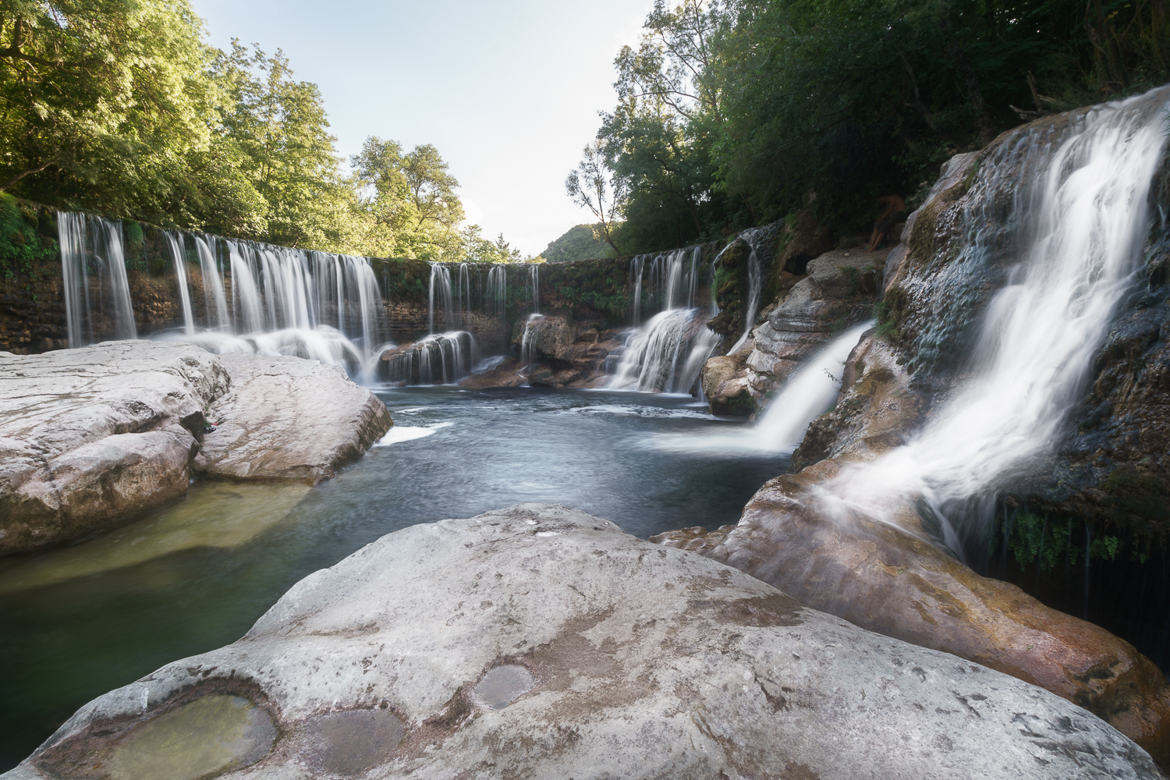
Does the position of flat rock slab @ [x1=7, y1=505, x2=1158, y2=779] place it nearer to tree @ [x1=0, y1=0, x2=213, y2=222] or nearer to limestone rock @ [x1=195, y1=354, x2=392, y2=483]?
limestone rock @ [x1=195, y1=354, x2=392, y2=483]

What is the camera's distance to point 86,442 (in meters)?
3.81

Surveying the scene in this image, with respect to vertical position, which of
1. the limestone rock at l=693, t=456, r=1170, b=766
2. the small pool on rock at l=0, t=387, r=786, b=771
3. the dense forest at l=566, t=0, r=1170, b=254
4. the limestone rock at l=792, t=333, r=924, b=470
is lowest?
the small pool on rock at l=0, t=387, r=786, b=771

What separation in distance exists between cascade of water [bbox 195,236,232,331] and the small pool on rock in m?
8.96

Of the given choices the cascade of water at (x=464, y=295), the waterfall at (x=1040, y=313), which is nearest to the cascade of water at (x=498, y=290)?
the cascade of water at (x=464, y=295)

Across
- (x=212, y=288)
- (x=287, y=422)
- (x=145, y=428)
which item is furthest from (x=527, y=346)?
(x=145, y=428)

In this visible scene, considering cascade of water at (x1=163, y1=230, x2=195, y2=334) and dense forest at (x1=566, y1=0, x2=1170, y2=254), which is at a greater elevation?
dense forest at (x1=566, y1=0, x2=1170, y2=254)

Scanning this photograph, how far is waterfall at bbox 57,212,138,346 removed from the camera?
1048 cm

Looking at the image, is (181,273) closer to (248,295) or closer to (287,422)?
(248,295)

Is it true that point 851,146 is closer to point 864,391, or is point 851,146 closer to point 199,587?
point 864,391

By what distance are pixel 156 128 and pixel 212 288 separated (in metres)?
3.96

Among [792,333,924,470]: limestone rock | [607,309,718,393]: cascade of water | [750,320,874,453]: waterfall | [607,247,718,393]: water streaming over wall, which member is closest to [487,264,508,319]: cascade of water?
[607,247,718,393]: water streaming over wall

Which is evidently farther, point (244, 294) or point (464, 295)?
point (464, 295)

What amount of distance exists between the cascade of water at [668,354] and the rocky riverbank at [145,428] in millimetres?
8881

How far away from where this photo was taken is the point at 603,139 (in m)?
20.6
